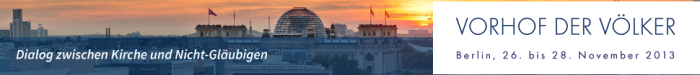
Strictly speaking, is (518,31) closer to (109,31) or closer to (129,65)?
(129,65)

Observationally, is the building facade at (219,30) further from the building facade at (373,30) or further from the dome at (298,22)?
the building facade at (373,30)

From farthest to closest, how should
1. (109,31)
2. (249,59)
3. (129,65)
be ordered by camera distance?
(109,31) < (249,59) < (129,65)

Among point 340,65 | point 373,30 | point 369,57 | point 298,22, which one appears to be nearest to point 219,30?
point 298,22

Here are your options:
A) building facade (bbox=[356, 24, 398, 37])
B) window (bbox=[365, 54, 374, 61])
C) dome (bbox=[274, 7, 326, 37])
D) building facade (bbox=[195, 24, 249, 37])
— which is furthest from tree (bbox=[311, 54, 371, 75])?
building facade (bbox=[195, 24, 249, 37])

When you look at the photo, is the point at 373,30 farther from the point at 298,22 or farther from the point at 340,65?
Answer: the point at 340,65

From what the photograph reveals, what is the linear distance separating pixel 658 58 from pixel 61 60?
42.3 m

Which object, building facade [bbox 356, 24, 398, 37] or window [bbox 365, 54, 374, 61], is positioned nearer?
window [bbox 365, 54, 374, 61]

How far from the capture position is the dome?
7293 inches

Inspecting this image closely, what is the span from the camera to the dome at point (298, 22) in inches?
7293

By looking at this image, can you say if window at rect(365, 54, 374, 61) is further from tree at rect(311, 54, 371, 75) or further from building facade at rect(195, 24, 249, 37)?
building facade at rect(195, 24, 249, 37)

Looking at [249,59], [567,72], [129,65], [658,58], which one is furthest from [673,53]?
[249,59]

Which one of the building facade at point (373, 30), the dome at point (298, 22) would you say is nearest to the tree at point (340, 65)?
the building facade at point (373, 30)

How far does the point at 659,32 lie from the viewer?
2552 centimetres

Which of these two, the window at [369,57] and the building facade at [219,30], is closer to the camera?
the window at [369,57]
